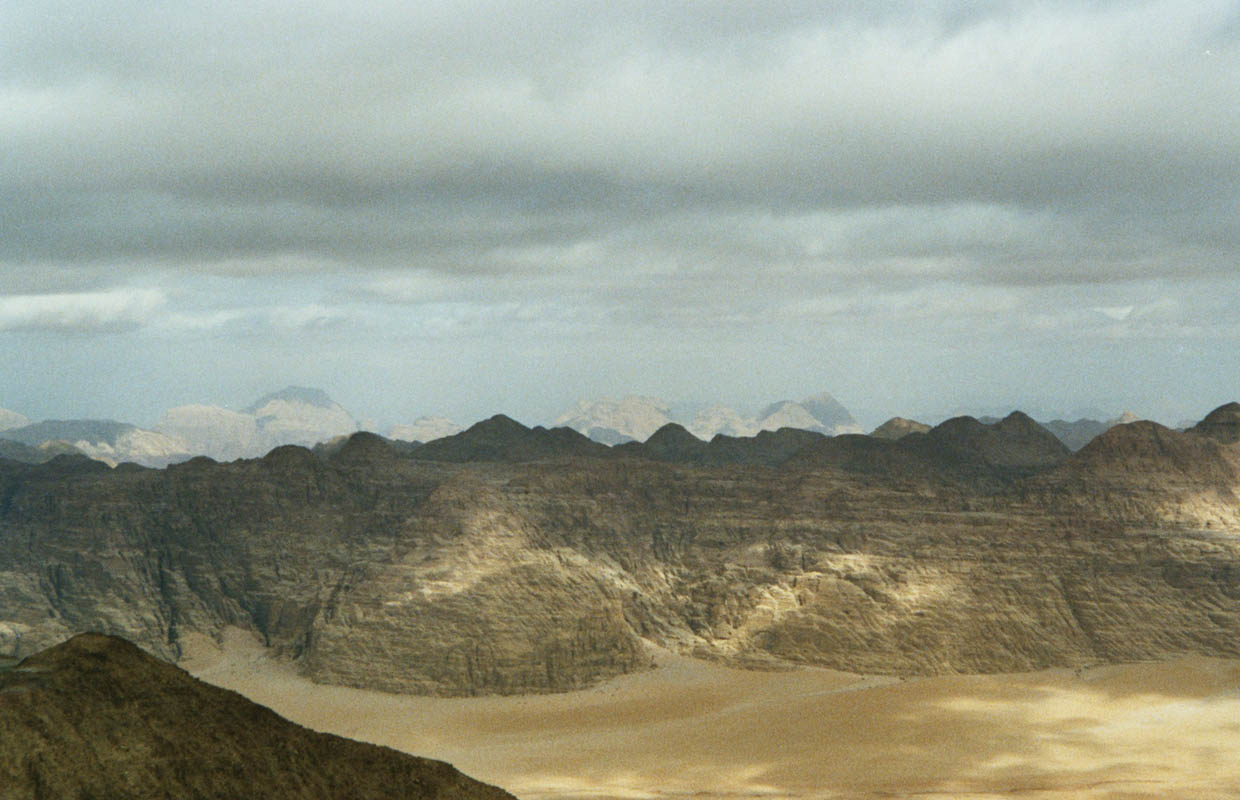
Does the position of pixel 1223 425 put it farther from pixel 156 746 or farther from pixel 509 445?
pixel 156 746

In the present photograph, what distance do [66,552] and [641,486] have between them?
200 ft

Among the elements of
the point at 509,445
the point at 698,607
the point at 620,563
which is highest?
the point at 509,445

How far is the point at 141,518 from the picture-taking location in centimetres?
11706

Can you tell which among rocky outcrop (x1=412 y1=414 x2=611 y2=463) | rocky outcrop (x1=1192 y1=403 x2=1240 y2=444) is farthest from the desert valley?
rocky outcrop (x1=1192 y1=403 x2=1240 y2=444)

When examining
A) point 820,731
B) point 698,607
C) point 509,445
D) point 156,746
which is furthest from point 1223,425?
point 156,746

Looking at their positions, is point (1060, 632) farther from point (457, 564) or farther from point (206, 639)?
point (206, 639)

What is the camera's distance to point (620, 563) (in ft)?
379

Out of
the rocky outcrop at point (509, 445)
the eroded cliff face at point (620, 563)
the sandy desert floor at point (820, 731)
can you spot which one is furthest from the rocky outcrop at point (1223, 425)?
the rocky outcrop at point (509, 445)

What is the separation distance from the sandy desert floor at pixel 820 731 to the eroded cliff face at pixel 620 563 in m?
3.69

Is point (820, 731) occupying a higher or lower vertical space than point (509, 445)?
lower

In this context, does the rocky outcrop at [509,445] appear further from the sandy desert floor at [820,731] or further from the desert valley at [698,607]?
the sandy desert floor at [820,731]

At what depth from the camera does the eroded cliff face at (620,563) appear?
9400cm

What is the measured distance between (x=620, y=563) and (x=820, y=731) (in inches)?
1593

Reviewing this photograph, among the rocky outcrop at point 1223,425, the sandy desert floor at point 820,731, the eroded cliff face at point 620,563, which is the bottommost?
the sandy desert floor at point 820,731
